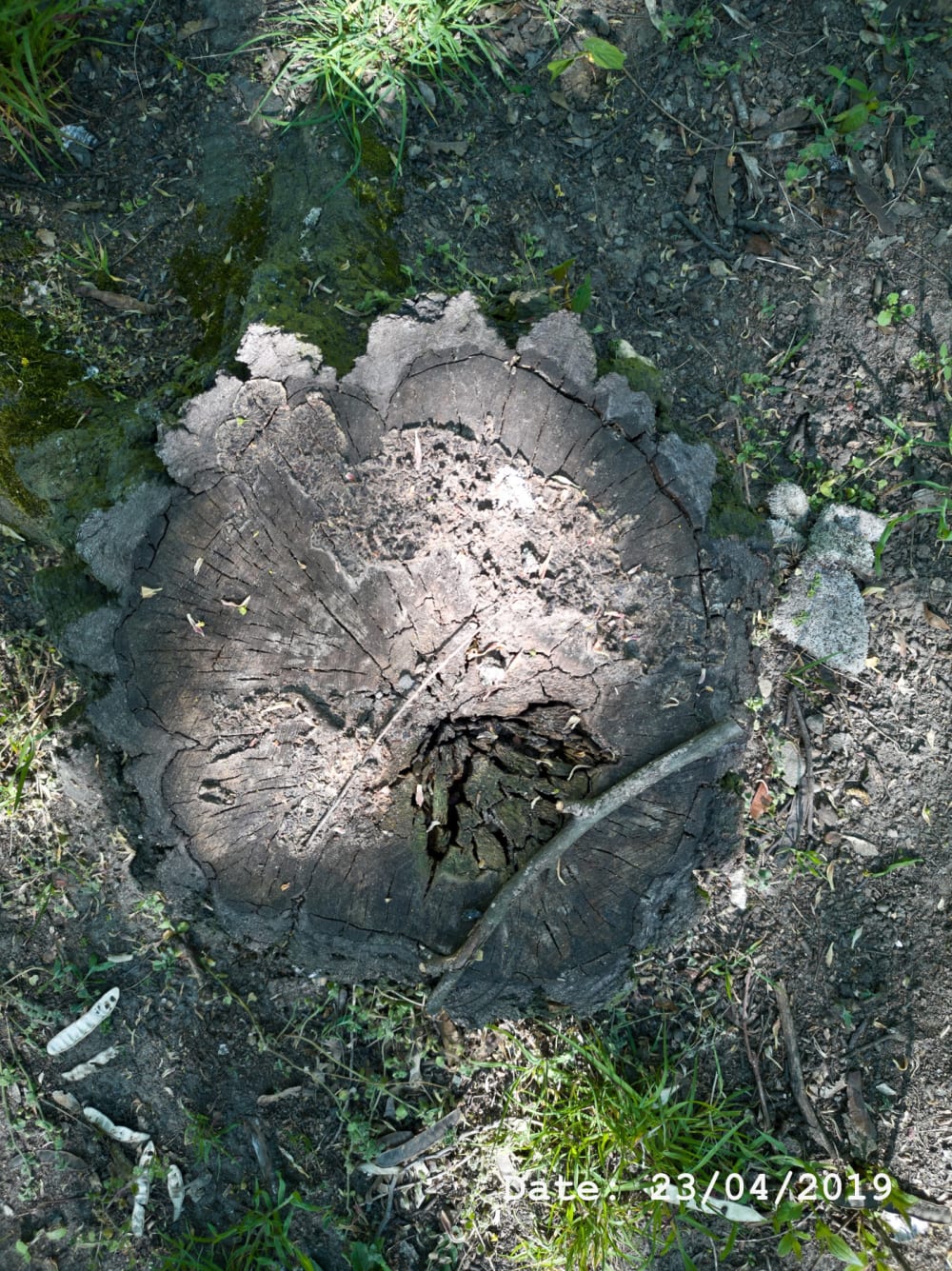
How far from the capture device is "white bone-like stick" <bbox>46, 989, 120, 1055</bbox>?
2.59 meters

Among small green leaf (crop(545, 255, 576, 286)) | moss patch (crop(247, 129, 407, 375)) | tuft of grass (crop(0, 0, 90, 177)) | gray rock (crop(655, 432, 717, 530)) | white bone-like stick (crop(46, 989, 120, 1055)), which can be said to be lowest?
white bone-like stick (crop(46, 989, 120, 1055))

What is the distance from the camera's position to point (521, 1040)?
2.53 meters

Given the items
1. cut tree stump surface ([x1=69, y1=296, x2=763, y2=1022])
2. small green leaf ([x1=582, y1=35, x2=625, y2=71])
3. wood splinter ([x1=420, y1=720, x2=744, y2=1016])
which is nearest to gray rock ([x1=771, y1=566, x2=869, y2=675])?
cut tree stump surface ([x1=69, y1=296, x2=763, y2=1022])

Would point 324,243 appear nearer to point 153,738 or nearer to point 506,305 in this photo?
point 506,305

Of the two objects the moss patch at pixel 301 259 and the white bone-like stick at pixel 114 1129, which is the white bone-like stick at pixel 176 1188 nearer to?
the white bone-like stick at pixel 114 1129

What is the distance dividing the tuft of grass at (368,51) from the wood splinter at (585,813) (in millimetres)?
1820

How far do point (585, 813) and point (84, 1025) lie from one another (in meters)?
1.79

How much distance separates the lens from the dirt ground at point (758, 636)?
2.54m

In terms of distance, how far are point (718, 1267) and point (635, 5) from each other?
146 inches

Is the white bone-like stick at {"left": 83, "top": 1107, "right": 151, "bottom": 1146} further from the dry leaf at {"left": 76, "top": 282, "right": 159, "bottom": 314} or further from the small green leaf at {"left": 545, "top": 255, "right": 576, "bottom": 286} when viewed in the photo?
the small green leaf at {"left": 545, "top": 255, "right": 576, "bottom": 286}

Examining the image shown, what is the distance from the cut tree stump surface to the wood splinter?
31 millimetres

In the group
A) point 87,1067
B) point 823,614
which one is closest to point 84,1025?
point 87,1067

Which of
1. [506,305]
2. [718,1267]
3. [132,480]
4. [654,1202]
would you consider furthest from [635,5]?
[718,1267]

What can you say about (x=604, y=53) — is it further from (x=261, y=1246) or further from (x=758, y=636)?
(x=261, y=1246)
